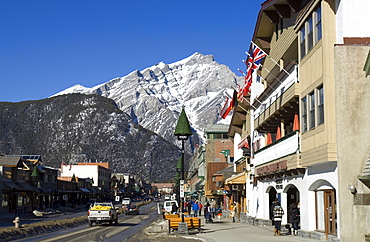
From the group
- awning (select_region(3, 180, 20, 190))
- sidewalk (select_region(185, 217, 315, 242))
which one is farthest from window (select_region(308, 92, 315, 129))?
awning (select_region(3, 180, 20, 190))

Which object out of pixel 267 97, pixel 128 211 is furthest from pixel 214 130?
pixel 267 97

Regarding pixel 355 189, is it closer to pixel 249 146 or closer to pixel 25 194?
pixel 249 146

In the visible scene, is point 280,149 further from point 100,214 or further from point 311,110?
point 100,214

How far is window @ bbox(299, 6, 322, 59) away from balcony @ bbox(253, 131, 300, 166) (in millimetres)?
3919

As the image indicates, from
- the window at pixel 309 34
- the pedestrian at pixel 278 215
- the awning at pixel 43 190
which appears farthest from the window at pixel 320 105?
the awning at pixel 43 190

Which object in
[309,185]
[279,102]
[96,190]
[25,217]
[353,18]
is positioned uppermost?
[353,18]

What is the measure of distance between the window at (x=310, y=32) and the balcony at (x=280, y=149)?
3.92 m

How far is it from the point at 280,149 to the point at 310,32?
7.44 m

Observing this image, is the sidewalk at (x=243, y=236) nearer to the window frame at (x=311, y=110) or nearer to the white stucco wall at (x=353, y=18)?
the window frame at (x=311, y=110)

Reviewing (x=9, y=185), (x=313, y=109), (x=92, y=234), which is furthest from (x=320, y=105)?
(x=9, y=185)

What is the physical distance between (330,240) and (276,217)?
18.3 feet

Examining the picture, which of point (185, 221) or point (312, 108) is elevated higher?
point (312, 108)

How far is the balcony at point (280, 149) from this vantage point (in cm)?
2325

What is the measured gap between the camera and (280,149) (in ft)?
86.7
